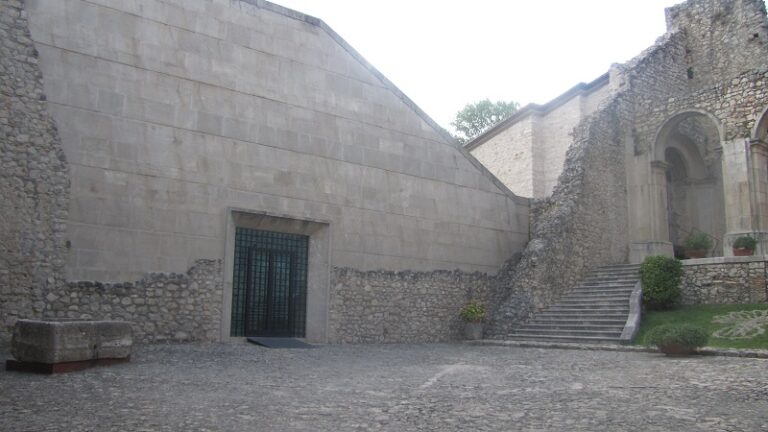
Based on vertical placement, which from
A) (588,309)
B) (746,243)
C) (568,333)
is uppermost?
(746,243)

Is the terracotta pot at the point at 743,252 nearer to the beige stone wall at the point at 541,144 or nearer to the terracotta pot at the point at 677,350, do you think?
the terracotta pot at the point at 677,350

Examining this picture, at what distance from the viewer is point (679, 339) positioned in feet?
35.1

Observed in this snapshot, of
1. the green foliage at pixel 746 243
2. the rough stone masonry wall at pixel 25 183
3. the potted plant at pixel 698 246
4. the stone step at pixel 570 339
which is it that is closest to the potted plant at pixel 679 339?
the stone step at pixel 570 339

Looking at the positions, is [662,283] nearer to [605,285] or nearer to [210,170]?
[605,285]

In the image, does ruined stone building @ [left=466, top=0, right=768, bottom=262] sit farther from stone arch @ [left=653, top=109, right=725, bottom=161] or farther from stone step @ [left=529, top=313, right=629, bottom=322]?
stone step @ [left=529, top=313, right=629, bottom=322]

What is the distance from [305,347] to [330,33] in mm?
7533

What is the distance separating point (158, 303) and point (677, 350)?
9413 mm

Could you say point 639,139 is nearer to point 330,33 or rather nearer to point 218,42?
point 330,33

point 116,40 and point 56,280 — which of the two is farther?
point 116,40

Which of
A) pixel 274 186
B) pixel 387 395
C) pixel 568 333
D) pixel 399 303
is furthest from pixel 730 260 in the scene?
pixel 387 395

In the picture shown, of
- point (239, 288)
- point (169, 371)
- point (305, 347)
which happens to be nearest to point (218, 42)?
point (239, 288)

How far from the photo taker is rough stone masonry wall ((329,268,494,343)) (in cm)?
1475

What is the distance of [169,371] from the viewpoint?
27.9 feet

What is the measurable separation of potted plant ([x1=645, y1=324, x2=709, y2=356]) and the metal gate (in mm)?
7426
